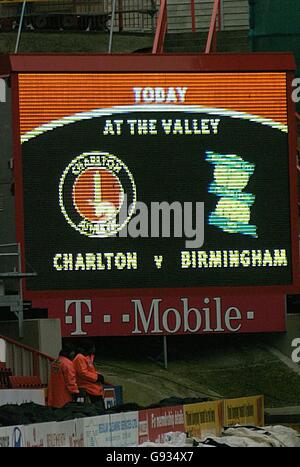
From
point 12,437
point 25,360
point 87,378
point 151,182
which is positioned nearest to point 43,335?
point 25,360

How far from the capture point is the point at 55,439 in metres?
15.0

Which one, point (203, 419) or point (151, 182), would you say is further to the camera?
point (151, 182)

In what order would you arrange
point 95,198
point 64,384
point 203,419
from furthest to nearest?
point 95,198 → point 64,384 → point 203,419

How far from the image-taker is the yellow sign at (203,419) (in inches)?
736

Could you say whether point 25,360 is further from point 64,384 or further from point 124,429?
point 124,429

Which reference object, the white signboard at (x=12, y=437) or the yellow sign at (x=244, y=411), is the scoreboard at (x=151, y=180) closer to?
the yellow sign at (x=244, y=411)

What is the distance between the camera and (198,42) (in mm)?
30219

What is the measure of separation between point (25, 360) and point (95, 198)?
290cm

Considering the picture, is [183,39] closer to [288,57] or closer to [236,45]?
[236,45]

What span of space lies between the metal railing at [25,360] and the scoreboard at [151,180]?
66.6 inches

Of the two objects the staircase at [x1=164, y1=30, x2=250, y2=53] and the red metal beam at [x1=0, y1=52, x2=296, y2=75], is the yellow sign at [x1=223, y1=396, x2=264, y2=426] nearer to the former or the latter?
the red metal beam at [x1=0, y1=52, x2=296, y2=75]

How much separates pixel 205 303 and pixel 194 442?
30.0ft
